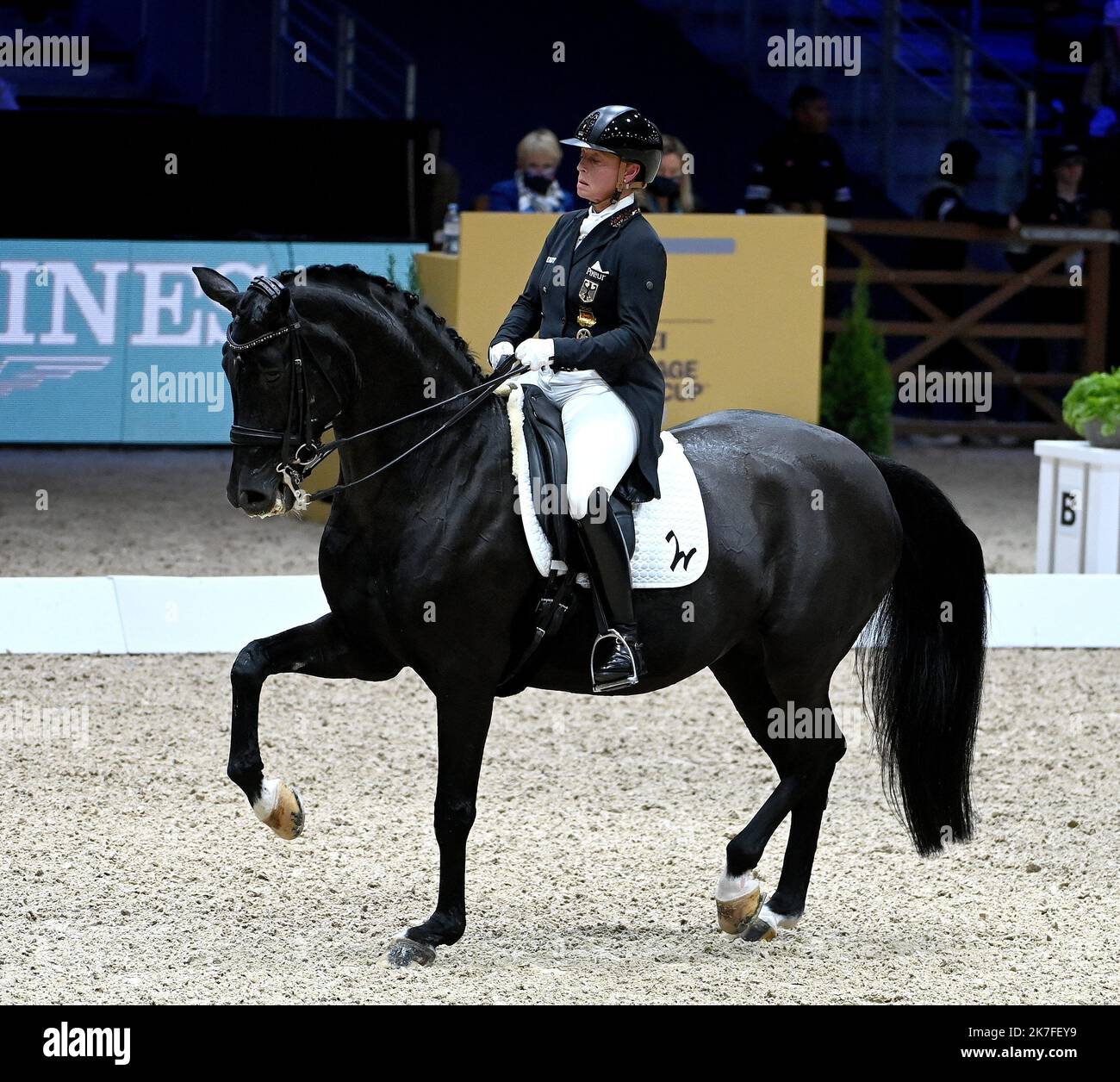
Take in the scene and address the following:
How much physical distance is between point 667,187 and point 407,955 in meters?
7.03

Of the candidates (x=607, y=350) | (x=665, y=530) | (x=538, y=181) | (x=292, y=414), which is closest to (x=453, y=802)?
(x=665, y=530)

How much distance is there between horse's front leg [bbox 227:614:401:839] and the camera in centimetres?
399

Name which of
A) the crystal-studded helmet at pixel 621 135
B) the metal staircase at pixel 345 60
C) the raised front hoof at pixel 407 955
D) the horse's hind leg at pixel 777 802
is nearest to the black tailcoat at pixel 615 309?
the crystal-studded helmet at pixel 621 135

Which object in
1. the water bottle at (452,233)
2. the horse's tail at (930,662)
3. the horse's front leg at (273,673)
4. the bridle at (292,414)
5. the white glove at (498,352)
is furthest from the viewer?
the water bottle at (452,233)

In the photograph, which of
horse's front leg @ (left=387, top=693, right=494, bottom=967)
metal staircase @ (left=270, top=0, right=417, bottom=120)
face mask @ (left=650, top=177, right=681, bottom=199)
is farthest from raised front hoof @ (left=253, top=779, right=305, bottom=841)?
metal staircase @ (left=270, top=0, right=417, bottom=120)

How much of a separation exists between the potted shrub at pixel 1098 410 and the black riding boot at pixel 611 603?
5.14 meters

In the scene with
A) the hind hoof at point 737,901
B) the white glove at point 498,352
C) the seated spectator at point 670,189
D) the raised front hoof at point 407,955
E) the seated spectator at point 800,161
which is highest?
the seated spectator at point 800,161

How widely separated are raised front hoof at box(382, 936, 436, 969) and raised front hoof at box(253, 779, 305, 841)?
1.18 feet

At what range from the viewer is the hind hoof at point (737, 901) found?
4.19m

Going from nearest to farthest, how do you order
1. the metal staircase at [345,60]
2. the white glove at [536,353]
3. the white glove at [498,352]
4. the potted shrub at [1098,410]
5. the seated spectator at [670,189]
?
the white glove at [536,353] < the white glove at [498,352] < the potted shrub at [1098,410] < the seated spectator at [670,189] < the metal staircase at [345,60]

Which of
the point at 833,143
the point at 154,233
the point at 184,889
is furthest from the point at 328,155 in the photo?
the point at 184,889

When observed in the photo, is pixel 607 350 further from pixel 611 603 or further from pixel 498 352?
pixel 611 603

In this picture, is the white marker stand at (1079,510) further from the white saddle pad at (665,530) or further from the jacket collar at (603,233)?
the jacket collar at (603,233)

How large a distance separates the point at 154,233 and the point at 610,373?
25.2 ft
